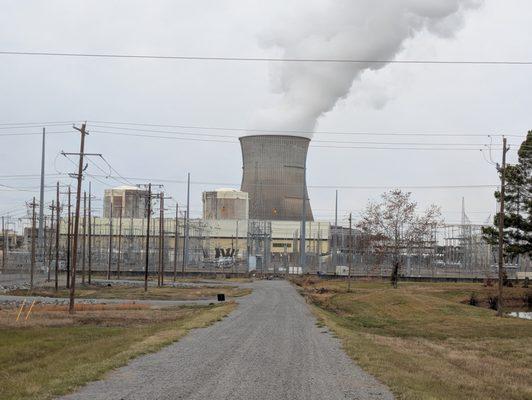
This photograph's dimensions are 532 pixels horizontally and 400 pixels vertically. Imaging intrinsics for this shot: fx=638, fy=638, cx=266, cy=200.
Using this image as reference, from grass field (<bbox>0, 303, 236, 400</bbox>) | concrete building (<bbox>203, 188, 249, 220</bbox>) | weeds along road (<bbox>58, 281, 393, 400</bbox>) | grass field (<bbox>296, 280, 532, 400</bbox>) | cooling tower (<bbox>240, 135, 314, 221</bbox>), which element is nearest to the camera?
weeds along road (<bbox>58, 281, 393, 400</bbox>)

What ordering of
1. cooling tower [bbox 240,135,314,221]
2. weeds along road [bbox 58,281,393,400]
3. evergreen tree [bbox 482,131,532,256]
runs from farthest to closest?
cooling tower [bbox 240,135,314,221] → evergreen tree [bbox 482,131,532,256] → weeds along road [bbox 58,281,393,400]

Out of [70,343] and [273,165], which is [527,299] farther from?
[70,343]

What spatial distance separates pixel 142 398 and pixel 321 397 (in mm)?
3190

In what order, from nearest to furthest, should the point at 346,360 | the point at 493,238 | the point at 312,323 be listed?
1. the point at 346,360
2. the point at 312,323
3. the point at 493,238

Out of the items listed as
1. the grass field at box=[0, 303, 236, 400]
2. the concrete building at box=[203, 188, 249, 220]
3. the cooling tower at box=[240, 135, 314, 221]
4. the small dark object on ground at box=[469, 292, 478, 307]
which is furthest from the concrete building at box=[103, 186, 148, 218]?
the grass field at box=[0, 303, 236, 400]

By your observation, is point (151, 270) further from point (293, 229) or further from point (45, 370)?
point (45, 370)

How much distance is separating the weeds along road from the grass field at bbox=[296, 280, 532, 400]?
0.86 m

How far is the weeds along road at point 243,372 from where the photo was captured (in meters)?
11.8

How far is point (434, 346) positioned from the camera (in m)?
23.9

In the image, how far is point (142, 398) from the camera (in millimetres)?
11070

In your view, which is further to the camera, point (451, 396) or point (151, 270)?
point (151, 270)

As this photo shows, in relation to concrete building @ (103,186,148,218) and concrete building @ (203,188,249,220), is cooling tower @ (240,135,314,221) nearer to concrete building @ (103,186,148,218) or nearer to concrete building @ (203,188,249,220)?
concrete building @ (203,188,249,220)

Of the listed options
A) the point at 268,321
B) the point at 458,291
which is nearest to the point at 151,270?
the point at 458,291

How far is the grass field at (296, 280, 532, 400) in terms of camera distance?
14.3 metres
